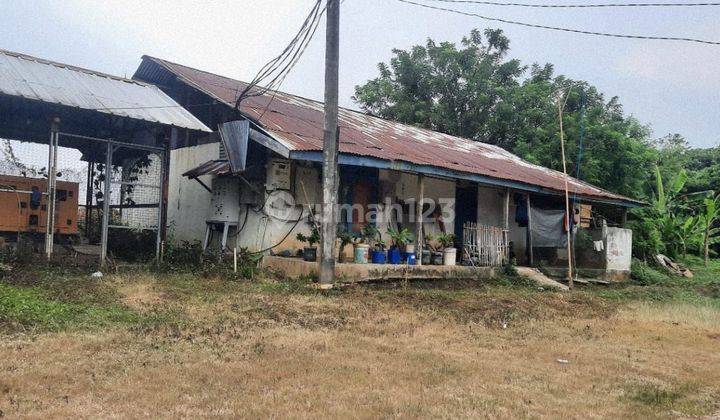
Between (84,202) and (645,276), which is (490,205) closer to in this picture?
(645,276)

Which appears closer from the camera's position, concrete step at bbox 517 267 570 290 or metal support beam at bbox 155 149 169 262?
metal support beam at bbox 155 149 169 262

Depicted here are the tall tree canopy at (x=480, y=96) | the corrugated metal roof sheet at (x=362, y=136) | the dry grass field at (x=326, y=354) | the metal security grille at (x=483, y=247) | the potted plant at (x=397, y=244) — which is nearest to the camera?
the dry grass field at (x=326, y=354)

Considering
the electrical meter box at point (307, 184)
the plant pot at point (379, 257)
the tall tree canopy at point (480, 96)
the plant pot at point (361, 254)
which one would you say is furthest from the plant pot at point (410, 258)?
the tall tree canopy at point (480, 96)

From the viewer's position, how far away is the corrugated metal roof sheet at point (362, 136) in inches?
433

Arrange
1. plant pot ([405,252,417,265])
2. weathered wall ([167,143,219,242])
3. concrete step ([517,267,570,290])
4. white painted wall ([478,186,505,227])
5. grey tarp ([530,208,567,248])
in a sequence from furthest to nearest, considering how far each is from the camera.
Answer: white painted wall ([478,186,505,227]), grey tarp ([530,208,567,248]), weathered wall ([167,143,219,242]), concrete step ([517,267,570,290]), plant pot ([405,252,417,265])

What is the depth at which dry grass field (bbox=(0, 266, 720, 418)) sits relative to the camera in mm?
3787

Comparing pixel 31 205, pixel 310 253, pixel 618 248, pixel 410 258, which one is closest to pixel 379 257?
pixel 410 258

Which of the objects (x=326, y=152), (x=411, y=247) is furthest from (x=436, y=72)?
(x=326, y=152)

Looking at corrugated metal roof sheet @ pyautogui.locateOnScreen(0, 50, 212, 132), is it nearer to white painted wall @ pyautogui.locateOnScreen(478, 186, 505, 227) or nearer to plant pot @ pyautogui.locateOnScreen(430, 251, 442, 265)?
plant pot @ pyautogui.locateOnScreen(430, 251, 442, 265)

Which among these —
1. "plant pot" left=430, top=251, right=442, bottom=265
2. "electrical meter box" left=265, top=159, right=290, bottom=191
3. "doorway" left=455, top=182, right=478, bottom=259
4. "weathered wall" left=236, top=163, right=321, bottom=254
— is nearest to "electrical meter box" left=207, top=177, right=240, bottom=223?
"weathered wall" left=236, top=163, right=321, bottom=254

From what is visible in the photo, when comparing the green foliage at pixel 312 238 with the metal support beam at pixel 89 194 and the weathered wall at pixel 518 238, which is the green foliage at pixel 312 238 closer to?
the metal support beam at pixel 89 194

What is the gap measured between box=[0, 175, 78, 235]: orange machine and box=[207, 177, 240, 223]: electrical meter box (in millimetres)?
2747

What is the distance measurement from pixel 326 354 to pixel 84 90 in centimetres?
785

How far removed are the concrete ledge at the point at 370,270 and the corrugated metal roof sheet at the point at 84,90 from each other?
3.07 metres
